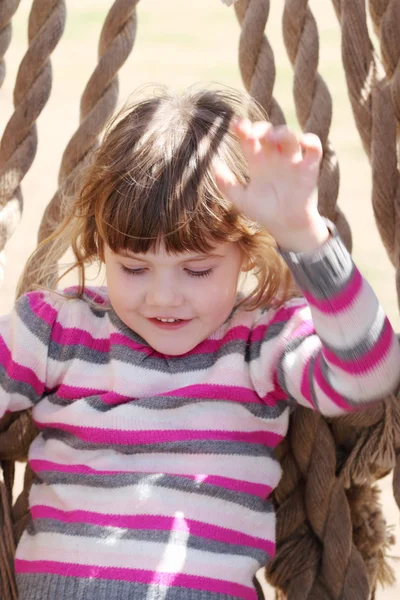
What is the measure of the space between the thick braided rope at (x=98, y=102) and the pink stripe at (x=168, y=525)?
0.90 feet

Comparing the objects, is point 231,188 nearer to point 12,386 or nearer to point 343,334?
point 343,334

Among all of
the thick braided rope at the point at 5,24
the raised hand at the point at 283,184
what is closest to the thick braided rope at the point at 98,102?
the thick braided rope at the point at 5,24

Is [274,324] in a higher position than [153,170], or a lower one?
lower

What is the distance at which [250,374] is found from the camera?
3.51ft

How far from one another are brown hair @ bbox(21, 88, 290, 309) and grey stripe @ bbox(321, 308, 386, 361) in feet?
0.57

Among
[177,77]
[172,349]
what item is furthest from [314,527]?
[177,77]

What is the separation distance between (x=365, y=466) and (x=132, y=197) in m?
0.35

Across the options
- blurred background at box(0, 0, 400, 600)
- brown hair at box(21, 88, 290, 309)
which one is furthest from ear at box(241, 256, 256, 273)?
blurred background at box(0, 0, 400, 600)

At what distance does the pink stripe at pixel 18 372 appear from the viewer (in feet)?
3.61

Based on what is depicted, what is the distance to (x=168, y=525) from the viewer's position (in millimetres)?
1029

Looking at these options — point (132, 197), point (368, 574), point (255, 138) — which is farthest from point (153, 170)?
point (368, 574)

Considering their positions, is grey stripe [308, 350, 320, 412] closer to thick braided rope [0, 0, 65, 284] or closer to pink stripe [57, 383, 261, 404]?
pink stripe [57, 383, 261, 404]

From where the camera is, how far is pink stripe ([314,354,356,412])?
94 cm

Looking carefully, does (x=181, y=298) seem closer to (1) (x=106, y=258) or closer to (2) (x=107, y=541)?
(1) (x=106, y=258)
